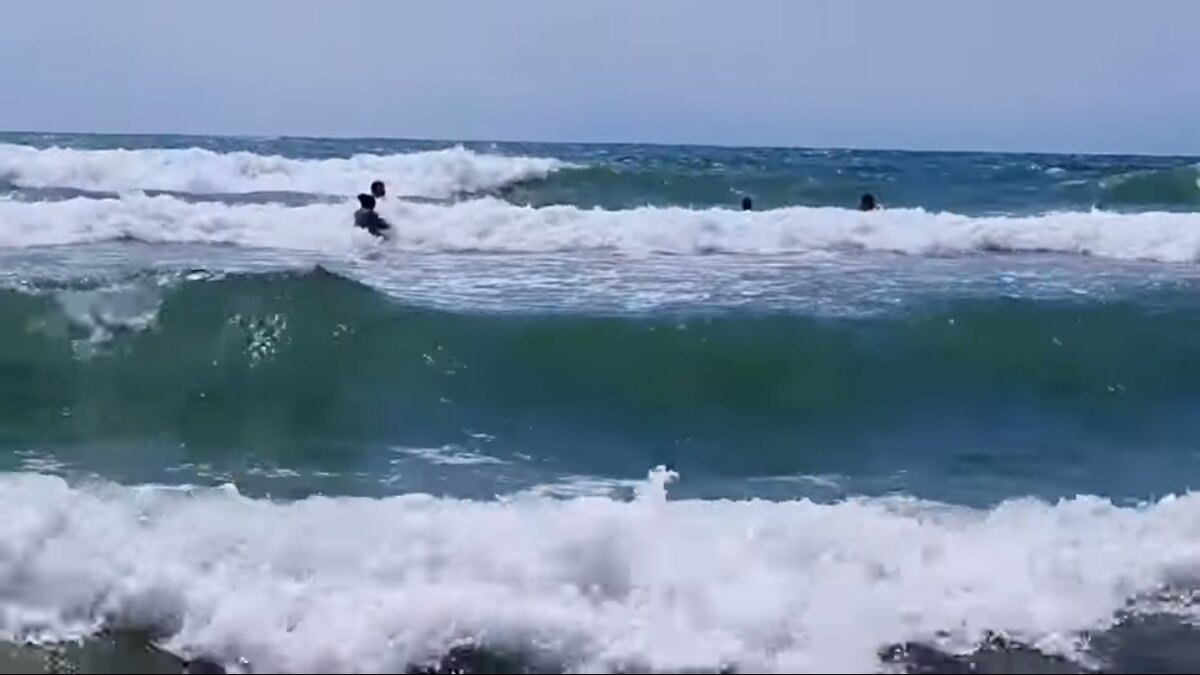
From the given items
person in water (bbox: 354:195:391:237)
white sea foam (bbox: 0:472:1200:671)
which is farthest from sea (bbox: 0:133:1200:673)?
person in water (bbox: 354:195:391:237)

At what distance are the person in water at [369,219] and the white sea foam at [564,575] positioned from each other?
1095cm

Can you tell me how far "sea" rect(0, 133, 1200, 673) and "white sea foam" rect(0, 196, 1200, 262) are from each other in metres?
0.08

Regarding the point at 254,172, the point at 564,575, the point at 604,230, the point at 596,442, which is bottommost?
the point at 596,442

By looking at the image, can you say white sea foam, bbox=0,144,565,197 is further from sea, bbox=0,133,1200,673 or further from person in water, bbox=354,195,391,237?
person in water, bbox=354,195,391,237

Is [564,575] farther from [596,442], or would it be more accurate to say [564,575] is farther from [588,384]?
[588,384]

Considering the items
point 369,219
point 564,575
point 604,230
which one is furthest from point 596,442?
point 604,230

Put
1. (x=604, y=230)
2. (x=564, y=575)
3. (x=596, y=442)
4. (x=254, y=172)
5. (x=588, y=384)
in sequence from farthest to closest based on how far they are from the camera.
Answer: (x=254, y=172)
(x=604, y=230)
(x=588, y=384)
(x=596, y=442)
(x=564, y=575)

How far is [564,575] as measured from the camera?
538 centimetres

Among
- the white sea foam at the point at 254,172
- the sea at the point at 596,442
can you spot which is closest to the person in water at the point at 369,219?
the sea at the point at 596,442

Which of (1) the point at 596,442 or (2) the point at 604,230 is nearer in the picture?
(1) the point at 596,442

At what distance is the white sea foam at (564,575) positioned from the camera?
15.5 feet

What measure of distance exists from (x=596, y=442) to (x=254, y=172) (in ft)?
71.6

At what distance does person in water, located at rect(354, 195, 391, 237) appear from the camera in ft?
57.0

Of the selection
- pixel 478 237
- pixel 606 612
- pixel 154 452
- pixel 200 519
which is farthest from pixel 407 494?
pixel 478 237
